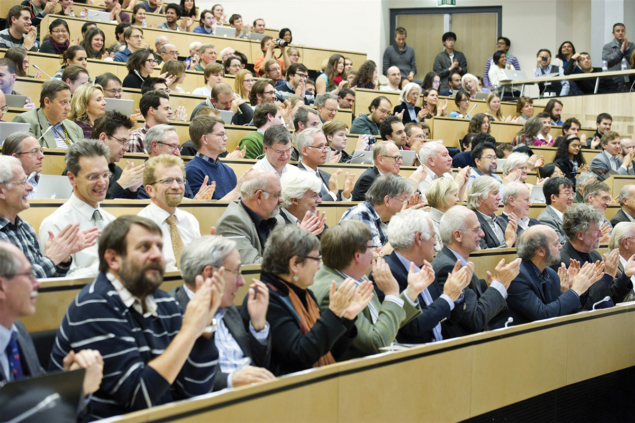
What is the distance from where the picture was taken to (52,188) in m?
2.78

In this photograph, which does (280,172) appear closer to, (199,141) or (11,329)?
(199,141)

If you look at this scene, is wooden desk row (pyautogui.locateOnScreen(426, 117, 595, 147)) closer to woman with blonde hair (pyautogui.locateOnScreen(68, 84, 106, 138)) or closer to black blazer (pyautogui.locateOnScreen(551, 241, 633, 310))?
black blazer (pyautogui.locateOnScreen(551, 241, 633, 310))

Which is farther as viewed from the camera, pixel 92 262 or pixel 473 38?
pixel 473 38

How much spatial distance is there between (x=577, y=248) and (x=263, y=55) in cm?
526

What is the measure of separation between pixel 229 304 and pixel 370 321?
20.5 inches

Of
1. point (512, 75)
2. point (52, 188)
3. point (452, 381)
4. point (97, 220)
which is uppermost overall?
point (512, 75)

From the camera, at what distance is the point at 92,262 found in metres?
2.30

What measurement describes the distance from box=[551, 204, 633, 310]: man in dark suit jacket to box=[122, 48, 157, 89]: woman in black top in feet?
10.0

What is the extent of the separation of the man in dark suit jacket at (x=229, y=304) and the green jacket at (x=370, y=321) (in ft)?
1.02

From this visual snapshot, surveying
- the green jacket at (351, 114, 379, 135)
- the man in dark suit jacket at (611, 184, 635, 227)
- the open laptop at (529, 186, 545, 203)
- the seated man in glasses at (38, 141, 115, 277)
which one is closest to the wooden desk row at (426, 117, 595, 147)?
the green jacket at (351, 114, 379, 135)

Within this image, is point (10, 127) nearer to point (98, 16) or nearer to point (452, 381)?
point (452, 381)

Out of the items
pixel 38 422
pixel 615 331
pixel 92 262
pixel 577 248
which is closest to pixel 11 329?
pixel 38 422

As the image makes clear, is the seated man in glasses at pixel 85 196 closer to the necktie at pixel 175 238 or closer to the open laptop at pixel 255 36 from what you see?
the necktie at pixel 175 238

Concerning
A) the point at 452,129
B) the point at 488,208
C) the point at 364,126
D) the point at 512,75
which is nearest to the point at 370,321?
the point at 488,208
